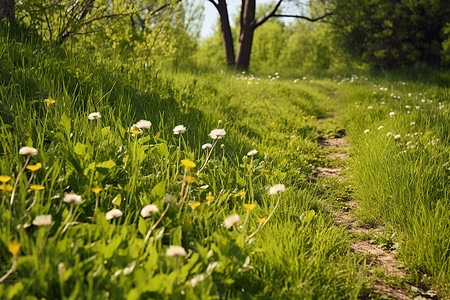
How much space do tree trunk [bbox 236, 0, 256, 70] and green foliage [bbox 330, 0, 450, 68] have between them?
340 cm

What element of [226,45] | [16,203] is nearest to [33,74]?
[16,203]

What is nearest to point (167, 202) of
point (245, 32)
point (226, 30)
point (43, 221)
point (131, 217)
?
point (131, 217)

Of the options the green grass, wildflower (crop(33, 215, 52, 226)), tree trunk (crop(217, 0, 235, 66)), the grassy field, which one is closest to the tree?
tree trunk (crop(217, 0, 235, 66))

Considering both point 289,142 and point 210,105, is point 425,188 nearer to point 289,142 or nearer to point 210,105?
point 289,142

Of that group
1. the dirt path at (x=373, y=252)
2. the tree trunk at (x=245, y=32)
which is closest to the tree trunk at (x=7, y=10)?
the dirt path at (x=373, y=252)

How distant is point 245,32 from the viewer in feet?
46.0

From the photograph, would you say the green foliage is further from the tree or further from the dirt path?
the dirt path

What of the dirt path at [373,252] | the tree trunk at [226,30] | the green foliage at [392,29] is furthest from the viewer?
the tree trunk at [226,30]

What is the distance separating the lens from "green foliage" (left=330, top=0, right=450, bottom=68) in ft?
37.5

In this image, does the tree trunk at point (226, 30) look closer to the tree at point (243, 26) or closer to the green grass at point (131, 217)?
the tree at point (243, 26)

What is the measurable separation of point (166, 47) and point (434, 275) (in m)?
4.79

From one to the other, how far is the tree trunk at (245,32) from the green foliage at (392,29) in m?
3.40

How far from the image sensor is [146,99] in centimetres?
360

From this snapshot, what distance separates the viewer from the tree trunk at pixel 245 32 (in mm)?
13836
